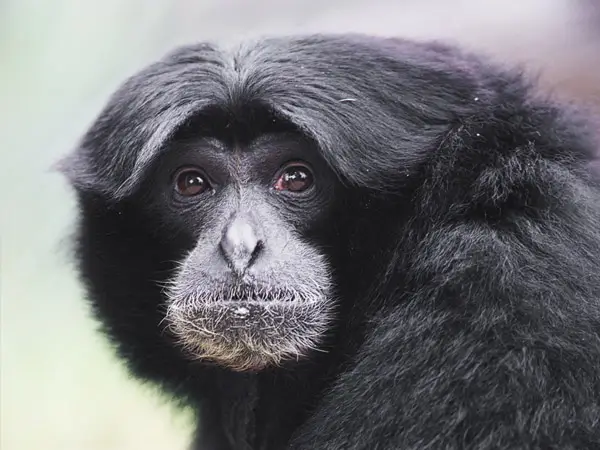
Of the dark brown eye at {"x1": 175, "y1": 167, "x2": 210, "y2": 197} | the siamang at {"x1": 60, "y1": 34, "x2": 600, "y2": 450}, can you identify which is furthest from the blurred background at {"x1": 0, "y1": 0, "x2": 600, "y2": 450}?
the dark brown eye at {"x1": 175, "y1": 167, "x2": 210, "y2": 197}

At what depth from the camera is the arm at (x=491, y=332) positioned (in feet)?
6.15

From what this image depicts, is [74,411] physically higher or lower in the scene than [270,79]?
lower

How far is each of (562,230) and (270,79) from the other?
100cm

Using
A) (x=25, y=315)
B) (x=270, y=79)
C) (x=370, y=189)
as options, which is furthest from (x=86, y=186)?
(x=25, y=315)

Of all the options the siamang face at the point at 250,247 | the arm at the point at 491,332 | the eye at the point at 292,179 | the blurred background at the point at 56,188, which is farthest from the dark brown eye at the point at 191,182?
the blurred background at the point at 56,188

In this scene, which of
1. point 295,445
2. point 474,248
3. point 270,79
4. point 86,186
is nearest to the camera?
point 474,248

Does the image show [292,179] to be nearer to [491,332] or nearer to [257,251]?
[257,251]

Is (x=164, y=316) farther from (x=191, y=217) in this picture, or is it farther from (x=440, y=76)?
(x=440, y=76)

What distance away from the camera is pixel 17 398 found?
4.45 meters

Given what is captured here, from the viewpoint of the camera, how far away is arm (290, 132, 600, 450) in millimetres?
1873

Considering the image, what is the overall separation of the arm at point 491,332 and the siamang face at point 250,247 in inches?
10.6

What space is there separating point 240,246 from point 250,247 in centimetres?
3

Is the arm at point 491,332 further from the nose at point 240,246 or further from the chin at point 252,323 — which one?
the nose at point 240,246

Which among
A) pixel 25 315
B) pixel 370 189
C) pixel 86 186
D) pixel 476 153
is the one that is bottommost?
pixel 25 315
